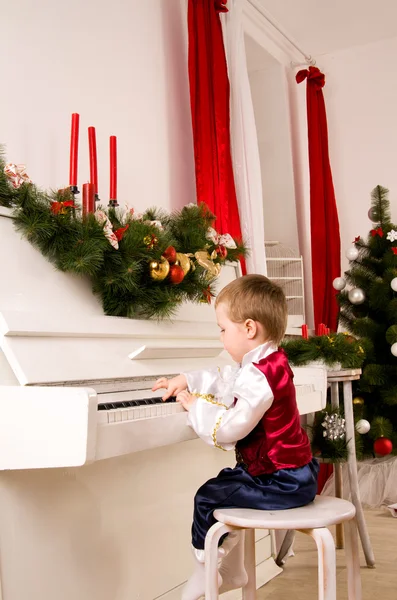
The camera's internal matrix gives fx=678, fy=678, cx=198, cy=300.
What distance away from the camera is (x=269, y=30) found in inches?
162

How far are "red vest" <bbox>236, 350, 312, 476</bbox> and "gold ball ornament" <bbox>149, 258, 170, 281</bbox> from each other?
0.49 meters

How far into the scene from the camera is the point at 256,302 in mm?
1673

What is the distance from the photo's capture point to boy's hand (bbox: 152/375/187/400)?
1661 millimetres

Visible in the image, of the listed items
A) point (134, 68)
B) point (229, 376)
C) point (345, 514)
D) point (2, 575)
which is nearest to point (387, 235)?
point (134, 68)

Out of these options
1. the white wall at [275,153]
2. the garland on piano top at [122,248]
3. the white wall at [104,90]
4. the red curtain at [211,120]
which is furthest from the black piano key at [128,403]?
the white wall at [275,153]

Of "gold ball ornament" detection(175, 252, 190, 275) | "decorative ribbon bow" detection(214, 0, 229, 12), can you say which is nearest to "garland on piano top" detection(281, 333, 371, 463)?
"gold ball ornament" detection(175, 252, 190, 275)

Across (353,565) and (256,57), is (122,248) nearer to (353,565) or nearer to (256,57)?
(353,565)

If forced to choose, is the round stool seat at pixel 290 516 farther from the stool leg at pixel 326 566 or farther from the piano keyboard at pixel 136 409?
the piano keyboard at pixel 136 409

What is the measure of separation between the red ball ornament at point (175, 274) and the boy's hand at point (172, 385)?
1.29ft

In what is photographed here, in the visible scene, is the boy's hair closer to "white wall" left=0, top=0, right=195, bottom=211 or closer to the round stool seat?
the round stool seat

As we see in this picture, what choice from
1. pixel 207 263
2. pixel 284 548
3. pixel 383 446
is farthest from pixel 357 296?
pixel 207 263

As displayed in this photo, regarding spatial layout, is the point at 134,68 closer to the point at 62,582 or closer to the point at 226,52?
the point at 226,52

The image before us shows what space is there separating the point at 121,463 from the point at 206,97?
1.95 meters

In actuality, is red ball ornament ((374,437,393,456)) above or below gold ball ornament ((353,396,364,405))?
below
